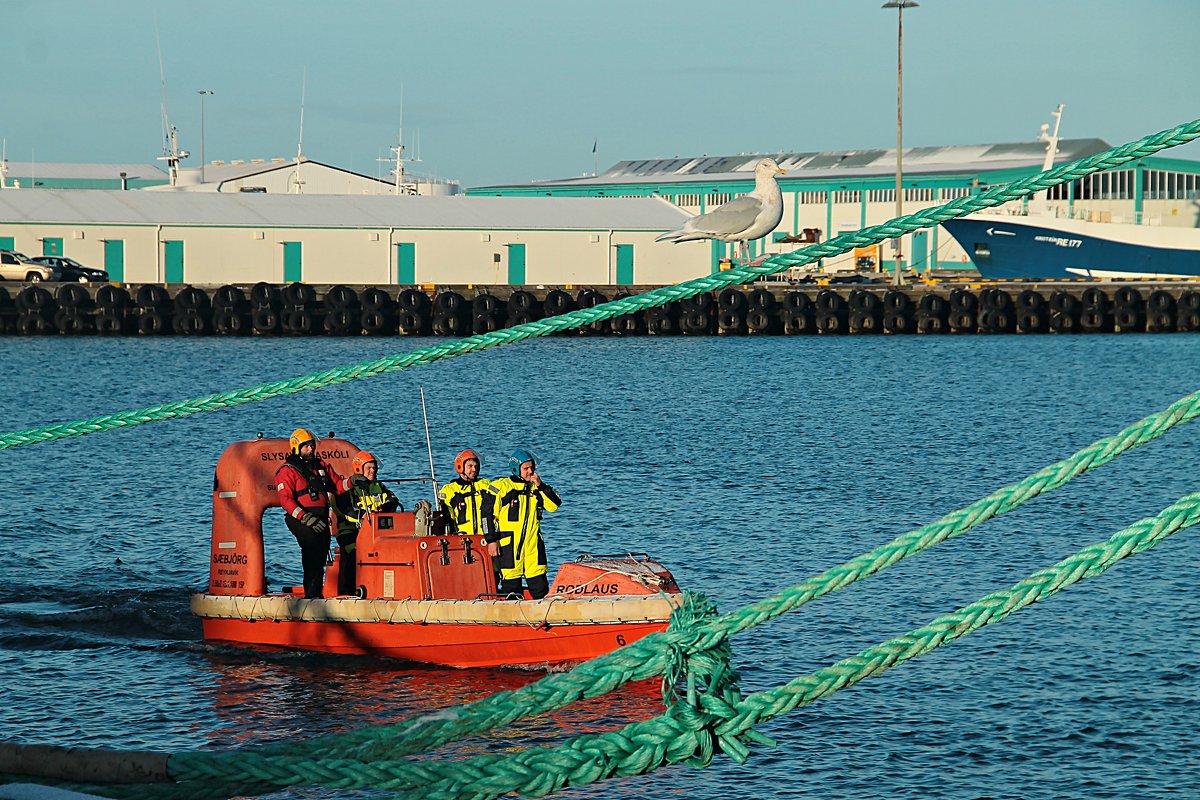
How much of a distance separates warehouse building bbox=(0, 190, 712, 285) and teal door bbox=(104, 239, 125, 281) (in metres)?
0.05

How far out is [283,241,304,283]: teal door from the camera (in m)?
65.8

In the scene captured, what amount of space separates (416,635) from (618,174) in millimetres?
115968

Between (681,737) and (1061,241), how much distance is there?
3105 inches

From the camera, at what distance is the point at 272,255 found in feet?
216

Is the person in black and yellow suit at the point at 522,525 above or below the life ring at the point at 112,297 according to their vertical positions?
below

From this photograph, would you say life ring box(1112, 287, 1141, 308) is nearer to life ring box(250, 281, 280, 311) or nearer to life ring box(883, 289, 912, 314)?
life ring box(883, 289, 912, 314)

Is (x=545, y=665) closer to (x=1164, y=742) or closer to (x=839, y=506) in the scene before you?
(x=1164, y=742)

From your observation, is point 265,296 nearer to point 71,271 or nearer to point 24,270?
point 71,271

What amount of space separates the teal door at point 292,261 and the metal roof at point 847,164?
138 ft

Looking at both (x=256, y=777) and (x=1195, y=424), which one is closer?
(x=256, y=777)

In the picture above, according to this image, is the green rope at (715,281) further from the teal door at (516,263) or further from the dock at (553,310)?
the teal door at (516,263)

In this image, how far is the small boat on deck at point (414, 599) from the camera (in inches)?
558

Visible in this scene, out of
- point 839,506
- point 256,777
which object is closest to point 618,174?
point 839,506

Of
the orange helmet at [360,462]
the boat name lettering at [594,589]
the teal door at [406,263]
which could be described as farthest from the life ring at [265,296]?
the boat name lettering at [594,589]
